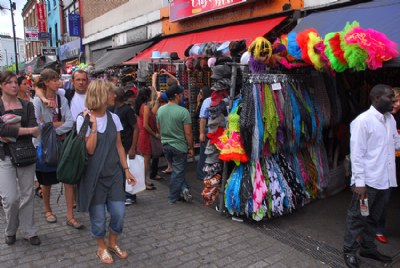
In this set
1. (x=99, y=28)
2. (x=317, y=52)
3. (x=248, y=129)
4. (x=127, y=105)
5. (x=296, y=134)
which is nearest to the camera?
(x=317, y=52)

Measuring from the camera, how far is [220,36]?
8617 mm

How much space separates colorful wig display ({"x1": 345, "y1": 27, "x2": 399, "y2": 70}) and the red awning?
3805 millimetres

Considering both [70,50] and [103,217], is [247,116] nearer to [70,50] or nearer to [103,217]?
[103,217]

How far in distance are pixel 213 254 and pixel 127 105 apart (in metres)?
2.35

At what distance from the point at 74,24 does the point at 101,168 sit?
1815 cm

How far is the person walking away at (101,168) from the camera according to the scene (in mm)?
3166

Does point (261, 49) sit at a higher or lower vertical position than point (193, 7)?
lower

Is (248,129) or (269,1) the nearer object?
(248,129)

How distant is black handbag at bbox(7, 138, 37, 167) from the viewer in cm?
350

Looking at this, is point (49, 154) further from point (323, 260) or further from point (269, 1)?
point (269, 1)

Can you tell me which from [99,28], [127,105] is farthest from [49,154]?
[99,28]

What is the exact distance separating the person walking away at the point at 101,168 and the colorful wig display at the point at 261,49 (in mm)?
1755

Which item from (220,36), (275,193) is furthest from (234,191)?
(220,36)

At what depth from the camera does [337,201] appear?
513 centimetres
